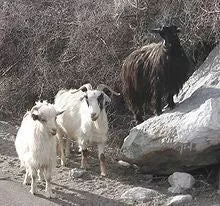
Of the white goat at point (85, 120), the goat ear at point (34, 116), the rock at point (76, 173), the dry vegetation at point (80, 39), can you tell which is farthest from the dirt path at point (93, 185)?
the dry vegetation at point (80, 39)

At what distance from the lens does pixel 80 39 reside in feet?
32.2

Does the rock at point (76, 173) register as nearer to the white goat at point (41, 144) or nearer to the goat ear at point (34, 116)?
the white goat at point (41, 144)

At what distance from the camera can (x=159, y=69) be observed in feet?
23.9

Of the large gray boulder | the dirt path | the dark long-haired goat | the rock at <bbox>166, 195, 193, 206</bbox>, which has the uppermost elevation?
the dark long-haired goat

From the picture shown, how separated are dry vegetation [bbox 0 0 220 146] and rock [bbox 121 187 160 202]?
216 cm

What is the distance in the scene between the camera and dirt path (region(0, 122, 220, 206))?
6633 mm

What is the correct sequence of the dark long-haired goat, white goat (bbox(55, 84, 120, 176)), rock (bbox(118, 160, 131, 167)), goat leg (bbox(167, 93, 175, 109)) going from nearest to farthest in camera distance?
the dark long-haired goat
white goat (bbox(55, 84, 120, 176))
goat leg (bbox(167, 93, 175, 109))
rock (bbox(118, 160, 131, 167))

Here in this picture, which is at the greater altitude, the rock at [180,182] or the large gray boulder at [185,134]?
the large gray boulder at [185,134]

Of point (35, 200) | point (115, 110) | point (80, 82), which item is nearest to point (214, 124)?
point (35, 200)

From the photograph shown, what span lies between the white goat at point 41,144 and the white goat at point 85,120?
671 mm

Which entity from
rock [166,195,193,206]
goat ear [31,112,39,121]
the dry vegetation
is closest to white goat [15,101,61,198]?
goat ear [31,112,39,121]

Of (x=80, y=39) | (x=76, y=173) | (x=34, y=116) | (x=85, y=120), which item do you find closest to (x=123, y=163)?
(x=76, y=173)

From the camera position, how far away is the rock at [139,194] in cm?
662

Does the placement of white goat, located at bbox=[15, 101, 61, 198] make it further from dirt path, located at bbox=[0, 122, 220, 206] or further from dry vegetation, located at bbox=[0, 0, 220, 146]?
dry vegetation, located at bbox=[0, 0, 220, 146]
